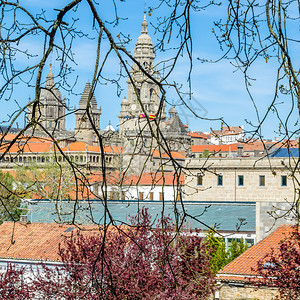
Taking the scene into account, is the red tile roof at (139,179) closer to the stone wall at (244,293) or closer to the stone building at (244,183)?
the stone building at (244,183)

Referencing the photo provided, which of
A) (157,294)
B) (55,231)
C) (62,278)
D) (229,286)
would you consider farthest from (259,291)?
(55,231)

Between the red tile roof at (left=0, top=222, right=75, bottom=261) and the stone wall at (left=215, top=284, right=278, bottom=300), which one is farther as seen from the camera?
the red tile roof at (left=0, top=222, right=75, bottom=261)

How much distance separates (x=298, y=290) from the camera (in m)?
15.9

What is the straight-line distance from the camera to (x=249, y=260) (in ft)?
66.6

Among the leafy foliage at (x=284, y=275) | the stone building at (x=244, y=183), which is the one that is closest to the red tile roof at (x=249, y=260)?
the leafy foliage at (x=284, y=275)

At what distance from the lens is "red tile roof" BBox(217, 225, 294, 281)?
61.2ft

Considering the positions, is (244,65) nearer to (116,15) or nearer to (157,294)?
(116,15)

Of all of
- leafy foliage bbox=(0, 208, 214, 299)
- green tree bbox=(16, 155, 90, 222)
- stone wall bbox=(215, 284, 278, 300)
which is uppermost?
green tree bbox=(16, 155, 90, 222)

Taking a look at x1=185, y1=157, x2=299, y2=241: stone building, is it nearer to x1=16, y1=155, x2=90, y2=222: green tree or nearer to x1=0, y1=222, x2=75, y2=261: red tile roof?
x1=16, y1=155, x2=90, y2=222: green tree

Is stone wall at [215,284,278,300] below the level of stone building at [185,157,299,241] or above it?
below

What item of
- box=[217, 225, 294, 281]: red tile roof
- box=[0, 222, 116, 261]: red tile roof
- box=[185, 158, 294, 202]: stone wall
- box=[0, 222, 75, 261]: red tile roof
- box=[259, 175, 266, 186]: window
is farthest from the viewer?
box=[259, 175, 266, 186]: window

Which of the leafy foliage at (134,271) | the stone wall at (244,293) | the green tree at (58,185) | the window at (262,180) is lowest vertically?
the stone wall at (244,293)

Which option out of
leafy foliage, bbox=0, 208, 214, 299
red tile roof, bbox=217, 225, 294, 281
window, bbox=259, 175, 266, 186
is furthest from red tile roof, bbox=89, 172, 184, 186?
Result: window, bbox=259, 175, 266, 186

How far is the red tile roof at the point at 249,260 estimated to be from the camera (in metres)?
18.6
